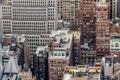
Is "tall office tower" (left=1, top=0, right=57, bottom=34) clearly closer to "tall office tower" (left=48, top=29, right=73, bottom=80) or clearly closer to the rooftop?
the rooftop

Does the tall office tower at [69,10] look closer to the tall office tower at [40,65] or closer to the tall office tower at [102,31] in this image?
the tall office tower at [102,31]

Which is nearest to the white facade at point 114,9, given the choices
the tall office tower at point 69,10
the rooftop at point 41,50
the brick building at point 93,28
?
the brick building at point 93,28

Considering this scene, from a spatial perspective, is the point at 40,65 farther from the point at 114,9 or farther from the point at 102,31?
the point at 114,9

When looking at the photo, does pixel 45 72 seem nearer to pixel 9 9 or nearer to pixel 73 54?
pixel 73 54

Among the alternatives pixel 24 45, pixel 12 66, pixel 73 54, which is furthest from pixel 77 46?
pixel 12 66

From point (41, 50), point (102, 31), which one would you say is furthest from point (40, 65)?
point (102, 31)

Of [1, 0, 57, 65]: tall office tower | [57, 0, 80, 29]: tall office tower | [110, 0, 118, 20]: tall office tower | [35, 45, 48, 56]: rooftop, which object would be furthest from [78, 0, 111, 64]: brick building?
[35, 45, 48, 56]: rooftop
